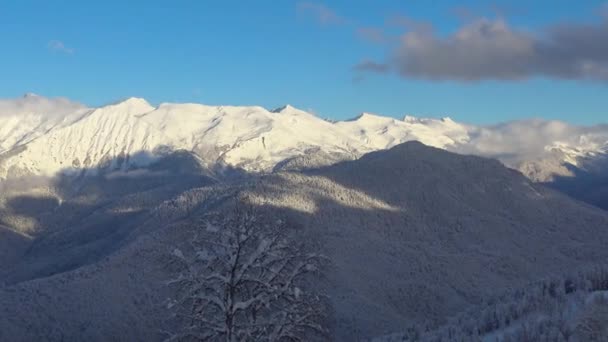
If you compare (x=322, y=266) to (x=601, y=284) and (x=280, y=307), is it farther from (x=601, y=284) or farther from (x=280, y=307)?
(x=601, y=284)

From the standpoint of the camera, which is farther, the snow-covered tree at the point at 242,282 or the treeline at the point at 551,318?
the treeline at the point at 551,318

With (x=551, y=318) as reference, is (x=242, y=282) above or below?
above

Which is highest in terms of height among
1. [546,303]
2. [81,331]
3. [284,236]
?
[284,236]

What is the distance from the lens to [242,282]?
28.5m

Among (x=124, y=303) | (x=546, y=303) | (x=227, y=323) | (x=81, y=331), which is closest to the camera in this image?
(x=227, y=323)

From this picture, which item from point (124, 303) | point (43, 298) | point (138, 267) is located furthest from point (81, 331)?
point (138, 267)

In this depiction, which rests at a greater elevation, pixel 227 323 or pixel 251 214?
pixel 251 214

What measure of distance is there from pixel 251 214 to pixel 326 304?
240 inches

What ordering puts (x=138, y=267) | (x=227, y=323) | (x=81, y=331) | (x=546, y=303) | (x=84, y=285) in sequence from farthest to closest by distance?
(x=138, y=267)
(x=84, y=285)
(x=81, y=331)
(x=546, y=303)
(x=227, y=323)

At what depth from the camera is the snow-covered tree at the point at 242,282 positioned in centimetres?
2791

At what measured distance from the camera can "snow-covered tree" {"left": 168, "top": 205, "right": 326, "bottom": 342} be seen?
27.9 meters

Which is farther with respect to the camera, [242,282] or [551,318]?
[551,318]

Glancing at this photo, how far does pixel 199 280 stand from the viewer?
92.4 ft

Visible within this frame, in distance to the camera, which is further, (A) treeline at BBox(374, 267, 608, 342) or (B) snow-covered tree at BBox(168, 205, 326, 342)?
(A) treeline at BBox(374, 267, 608, 342)
